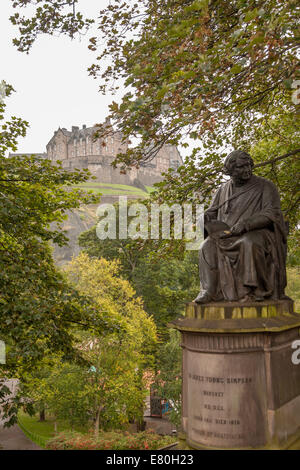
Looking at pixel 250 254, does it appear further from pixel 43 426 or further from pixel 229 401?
pixel 43 426

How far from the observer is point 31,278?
264 inches

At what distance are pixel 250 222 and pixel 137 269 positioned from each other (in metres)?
20.4

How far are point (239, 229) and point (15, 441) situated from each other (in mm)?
18930

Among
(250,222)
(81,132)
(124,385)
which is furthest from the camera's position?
(81,132)

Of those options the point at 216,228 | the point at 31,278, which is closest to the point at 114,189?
Result: the point at 31,278

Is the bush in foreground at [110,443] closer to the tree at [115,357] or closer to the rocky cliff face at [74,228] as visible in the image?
the tree at [115,357]

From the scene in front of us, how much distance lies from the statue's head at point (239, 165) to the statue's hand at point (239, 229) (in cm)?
70

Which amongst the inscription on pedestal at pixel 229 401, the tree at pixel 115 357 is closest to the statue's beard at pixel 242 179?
the inscription on pedestal at pixel 229 401

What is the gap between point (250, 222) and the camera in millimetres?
4988

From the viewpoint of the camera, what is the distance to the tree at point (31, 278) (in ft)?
21.1

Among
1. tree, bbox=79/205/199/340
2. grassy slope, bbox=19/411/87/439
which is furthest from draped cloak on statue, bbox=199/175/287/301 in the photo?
grassy slope, bbox=19/411/87/439
